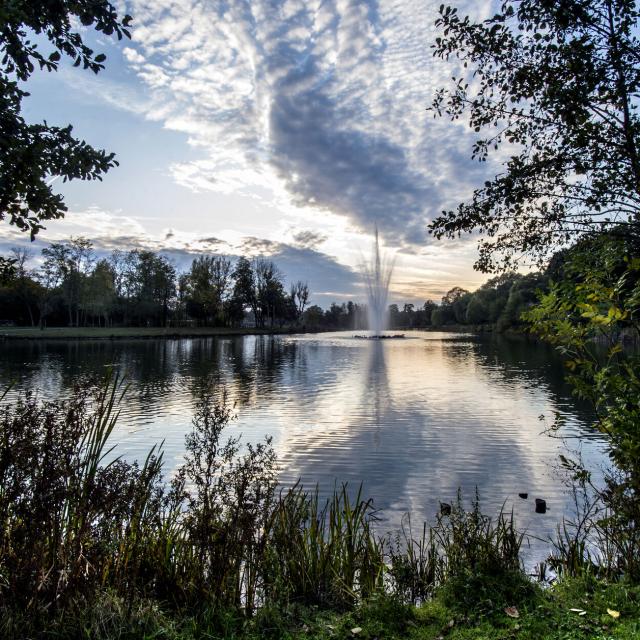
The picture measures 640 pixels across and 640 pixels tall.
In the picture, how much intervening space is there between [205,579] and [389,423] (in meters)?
12.3

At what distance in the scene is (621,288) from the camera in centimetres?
444

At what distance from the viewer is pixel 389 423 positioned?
16281 millimetres

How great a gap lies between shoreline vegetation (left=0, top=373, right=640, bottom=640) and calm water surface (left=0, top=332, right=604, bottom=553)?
1.19 meters

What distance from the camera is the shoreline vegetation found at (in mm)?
3777

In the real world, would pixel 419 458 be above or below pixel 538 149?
below

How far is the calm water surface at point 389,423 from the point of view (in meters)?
10.0

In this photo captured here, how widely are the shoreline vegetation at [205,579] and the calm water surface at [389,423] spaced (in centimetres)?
119

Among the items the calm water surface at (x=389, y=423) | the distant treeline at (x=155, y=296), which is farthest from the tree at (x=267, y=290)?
the calm water surface at (x=389, y=423)

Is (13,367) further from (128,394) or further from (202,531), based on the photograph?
(202,531)

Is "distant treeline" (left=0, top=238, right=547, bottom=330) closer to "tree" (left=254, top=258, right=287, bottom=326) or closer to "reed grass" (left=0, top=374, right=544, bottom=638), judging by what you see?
"tree" (left=254, top=258, right=287, bottom=326)

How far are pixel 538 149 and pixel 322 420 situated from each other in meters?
12.4

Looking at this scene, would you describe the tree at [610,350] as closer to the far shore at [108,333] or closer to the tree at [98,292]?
the far shore at [108,333]

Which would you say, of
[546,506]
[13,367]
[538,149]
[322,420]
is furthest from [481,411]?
[13,367]

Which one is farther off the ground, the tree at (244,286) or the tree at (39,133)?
the tree at (244,286)
